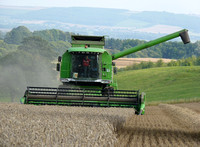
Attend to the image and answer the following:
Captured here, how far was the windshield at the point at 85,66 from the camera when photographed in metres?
16.3

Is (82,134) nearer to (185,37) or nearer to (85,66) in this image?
(85,66)

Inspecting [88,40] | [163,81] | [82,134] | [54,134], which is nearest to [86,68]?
[88,40]

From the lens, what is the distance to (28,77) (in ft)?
188

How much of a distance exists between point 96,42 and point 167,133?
7.57 meters

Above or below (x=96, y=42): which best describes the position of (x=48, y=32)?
above

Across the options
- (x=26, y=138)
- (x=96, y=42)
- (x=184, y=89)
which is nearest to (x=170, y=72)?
(x=184, y=89)

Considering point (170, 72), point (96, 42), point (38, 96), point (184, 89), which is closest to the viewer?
point (38, 96)

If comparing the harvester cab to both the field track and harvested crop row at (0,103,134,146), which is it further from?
harvested crop row at (0,103,134,146)

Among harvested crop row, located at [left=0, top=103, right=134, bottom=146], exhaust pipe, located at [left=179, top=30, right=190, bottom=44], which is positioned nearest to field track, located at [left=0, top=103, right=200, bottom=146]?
harvested crop row, located at [left=0, top=103, right=134, bottom=146]

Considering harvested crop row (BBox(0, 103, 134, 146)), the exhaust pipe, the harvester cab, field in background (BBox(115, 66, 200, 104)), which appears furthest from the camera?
field in background (BBox(115, 66, 200, 104))

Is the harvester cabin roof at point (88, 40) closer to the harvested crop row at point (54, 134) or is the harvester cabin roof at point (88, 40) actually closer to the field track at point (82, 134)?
the field track at point (82, 134)

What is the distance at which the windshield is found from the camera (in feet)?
53.5

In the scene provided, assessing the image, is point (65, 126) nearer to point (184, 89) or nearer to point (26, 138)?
point (26, 138)

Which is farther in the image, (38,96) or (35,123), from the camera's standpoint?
(38,96)
